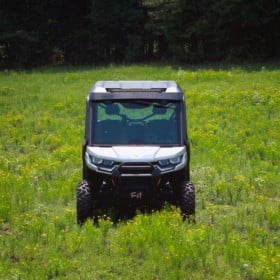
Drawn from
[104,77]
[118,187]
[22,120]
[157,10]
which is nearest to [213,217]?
[118,187]

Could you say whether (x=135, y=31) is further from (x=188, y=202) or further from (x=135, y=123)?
(x=188, y=202)

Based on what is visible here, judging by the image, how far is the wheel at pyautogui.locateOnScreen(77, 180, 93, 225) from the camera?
910 cm

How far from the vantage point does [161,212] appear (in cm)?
918

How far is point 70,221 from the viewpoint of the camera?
9398 millimetres

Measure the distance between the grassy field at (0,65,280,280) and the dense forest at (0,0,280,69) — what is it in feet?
43.6

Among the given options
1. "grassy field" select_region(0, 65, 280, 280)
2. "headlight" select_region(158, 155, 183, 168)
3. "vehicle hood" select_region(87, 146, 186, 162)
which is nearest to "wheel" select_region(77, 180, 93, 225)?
"grassy field" select_region(0, 65, 280, 280)

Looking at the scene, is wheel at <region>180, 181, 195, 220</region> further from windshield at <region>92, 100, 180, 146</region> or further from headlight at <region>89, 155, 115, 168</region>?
headlight at <region>89, 155, 115, 168</region>

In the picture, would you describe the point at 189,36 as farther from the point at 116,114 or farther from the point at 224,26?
the point at 116,114

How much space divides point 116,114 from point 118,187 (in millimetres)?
1415

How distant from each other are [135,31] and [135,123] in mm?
32007

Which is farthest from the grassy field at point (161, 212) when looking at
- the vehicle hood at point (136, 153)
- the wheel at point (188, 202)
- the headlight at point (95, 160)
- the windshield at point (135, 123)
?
the windshield at point (135, 123)

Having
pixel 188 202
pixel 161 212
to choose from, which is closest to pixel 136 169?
pixel 161 212

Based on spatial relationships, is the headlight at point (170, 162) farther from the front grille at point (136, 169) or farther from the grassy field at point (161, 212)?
the grassy field at point (161, 212)

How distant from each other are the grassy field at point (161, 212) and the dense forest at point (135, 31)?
43.6ft
